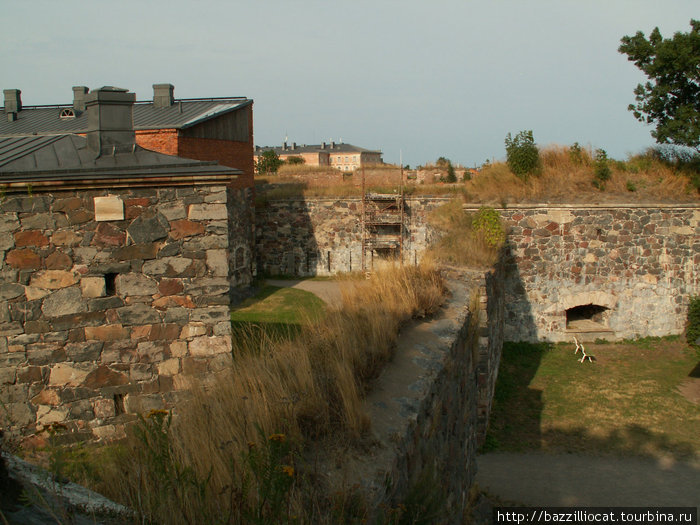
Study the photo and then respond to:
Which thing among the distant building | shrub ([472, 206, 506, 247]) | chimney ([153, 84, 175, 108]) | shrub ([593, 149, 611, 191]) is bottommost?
shrub ([472, 206, 506, 247])

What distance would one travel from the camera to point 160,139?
1570cm

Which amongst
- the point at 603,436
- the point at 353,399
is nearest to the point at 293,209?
the point at 603,436

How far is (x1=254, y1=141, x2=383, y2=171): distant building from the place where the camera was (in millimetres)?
66688

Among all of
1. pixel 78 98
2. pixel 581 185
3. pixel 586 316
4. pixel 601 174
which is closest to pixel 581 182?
pixel 581 185

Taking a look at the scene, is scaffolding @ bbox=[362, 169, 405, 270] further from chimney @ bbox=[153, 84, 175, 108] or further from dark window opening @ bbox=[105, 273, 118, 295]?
dark window opening @ bbox=[105, 273, 118, 295]

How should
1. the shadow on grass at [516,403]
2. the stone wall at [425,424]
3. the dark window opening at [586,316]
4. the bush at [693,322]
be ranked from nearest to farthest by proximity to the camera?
the stone wall at [425,424]
the shadow on grass at [516,403]
the bush at [693,322]
the dark window opening at [586,316]

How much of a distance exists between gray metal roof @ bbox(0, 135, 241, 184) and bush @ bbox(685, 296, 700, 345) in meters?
13.3

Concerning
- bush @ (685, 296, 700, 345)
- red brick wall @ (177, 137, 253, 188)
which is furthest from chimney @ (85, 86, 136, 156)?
bush @ (685, 296, 700, 345)

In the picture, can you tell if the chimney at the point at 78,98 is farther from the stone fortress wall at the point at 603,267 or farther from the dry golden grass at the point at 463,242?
the stone fortress wall at the point at 603,267

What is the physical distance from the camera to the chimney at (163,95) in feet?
62.4

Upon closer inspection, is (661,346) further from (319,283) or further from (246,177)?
(246,177)

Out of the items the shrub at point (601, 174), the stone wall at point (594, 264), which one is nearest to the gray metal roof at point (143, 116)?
the stone wall at point (594, 264)

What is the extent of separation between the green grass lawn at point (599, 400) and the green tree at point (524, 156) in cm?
459

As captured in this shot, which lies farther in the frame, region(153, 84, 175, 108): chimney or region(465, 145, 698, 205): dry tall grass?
region(153, 84, 175, 108): chimney
